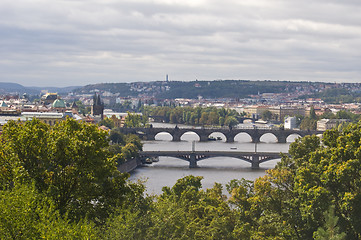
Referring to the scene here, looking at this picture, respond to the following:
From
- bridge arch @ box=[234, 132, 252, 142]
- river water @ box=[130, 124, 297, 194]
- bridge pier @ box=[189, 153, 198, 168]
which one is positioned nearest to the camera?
river water @ box=[130, 124, 297, 194]

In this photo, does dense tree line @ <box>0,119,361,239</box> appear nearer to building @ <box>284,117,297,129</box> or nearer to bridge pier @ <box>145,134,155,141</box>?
bridge pier @ <box>145,134,155,141</box>

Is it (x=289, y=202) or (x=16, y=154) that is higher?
(x=16, y=154)

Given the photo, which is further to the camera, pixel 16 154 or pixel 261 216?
pixel 261 216

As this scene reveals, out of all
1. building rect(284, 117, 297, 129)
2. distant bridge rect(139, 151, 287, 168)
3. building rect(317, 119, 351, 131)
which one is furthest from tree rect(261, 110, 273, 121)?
distant bridge rect(139, 151, 287, 168)

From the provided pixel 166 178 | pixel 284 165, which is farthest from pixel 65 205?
pixel 166 178

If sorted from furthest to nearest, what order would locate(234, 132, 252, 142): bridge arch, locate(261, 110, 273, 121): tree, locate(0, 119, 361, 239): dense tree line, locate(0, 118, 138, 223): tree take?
locate(261, 110, 273, 121): tree, locate(234, 132, 252, 142): bridge arch, locate(0, 118, 138, 223): tree, locate(0, 119, 361, 239): dense tree line

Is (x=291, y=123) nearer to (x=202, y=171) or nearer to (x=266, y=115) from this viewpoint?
(x=266, y=115)

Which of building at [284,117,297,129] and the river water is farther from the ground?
the river water

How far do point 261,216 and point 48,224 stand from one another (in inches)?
408

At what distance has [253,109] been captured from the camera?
17388 cm

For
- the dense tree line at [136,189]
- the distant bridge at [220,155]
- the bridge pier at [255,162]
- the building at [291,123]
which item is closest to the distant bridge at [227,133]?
the building at [291,123]

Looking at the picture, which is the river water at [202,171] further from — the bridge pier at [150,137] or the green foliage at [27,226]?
the green foliage at [27,226]

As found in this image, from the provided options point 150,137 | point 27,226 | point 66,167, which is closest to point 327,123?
point 150,137

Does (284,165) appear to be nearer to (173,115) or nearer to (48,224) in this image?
(48,224)
